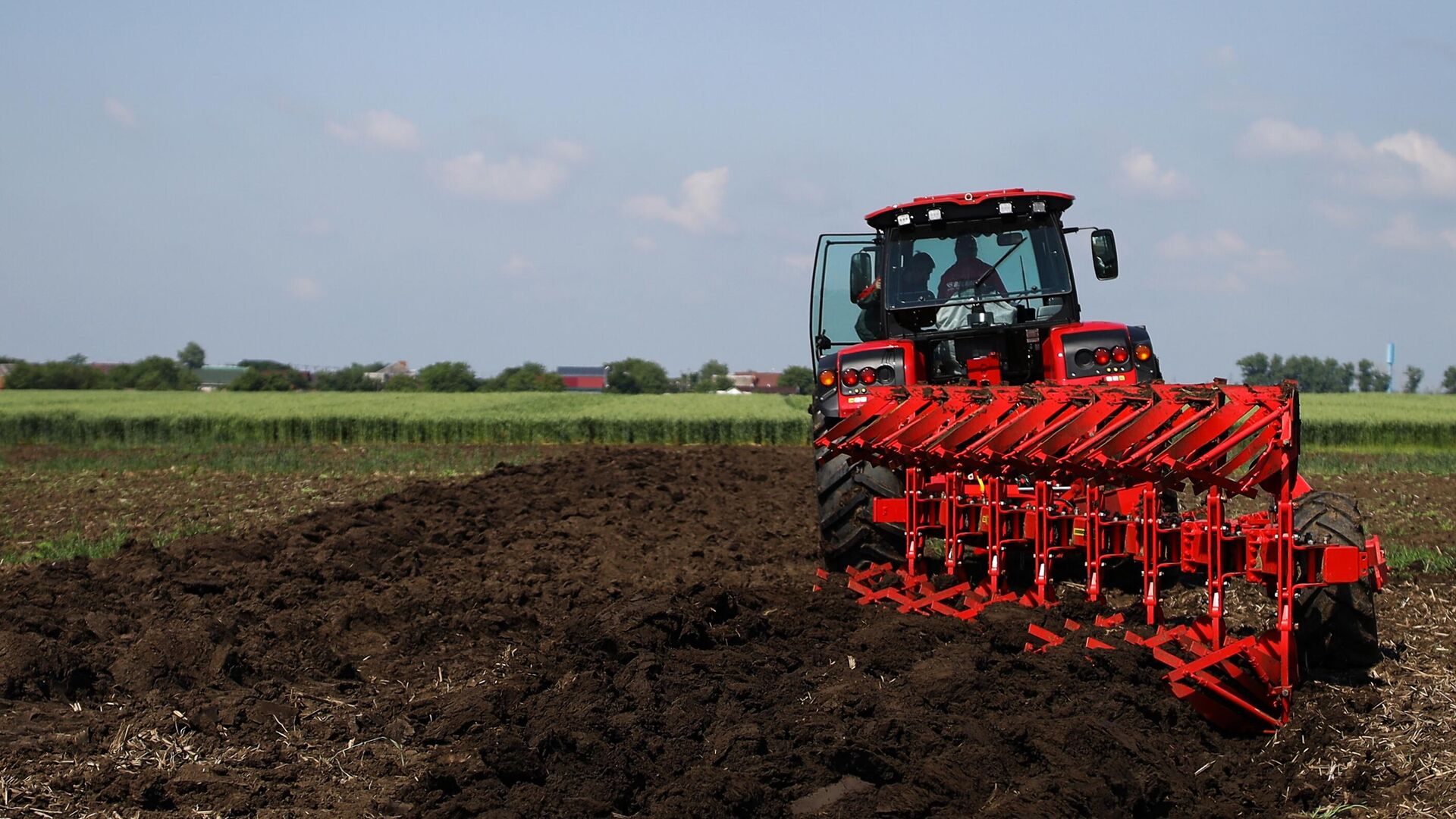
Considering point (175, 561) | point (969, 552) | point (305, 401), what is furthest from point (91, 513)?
point (305, 401)

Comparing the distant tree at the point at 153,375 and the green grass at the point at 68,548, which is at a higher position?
the distant tree at the point at 153,375

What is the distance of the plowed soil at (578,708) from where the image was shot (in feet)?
13.2

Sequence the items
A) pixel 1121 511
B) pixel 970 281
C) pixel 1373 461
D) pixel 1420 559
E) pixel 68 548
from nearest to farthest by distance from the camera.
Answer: pixel 1121 511 < pixel 970 281 < pixel 1420 559 < pixel 68 548 < pixel 1373 461

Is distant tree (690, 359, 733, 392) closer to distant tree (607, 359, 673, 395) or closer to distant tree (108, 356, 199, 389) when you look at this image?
distant tree (607, 359, 673, 395)

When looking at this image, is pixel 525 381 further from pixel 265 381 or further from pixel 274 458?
pixel 274 458

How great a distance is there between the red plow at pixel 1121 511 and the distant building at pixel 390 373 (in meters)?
42.1

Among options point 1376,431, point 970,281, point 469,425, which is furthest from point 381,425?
point 970,281

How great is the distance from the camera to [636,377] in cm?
5041

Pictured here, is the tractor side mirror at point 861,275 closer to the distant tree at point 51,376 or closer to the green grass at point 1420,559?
the green grass at point 1420,559

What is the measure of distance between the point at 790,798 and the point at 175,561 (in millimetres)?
6367

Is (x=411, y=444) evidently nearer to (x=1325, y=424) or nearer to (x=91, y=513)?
(x=91, y=513)

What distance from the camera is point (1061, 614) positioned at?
6.00m

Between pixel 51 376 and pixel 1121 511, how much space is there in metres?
47.9

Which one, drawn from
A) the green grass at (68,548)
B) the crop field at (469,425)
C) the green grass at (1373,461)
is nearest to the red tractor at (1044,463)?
the green grass at (68,548)
